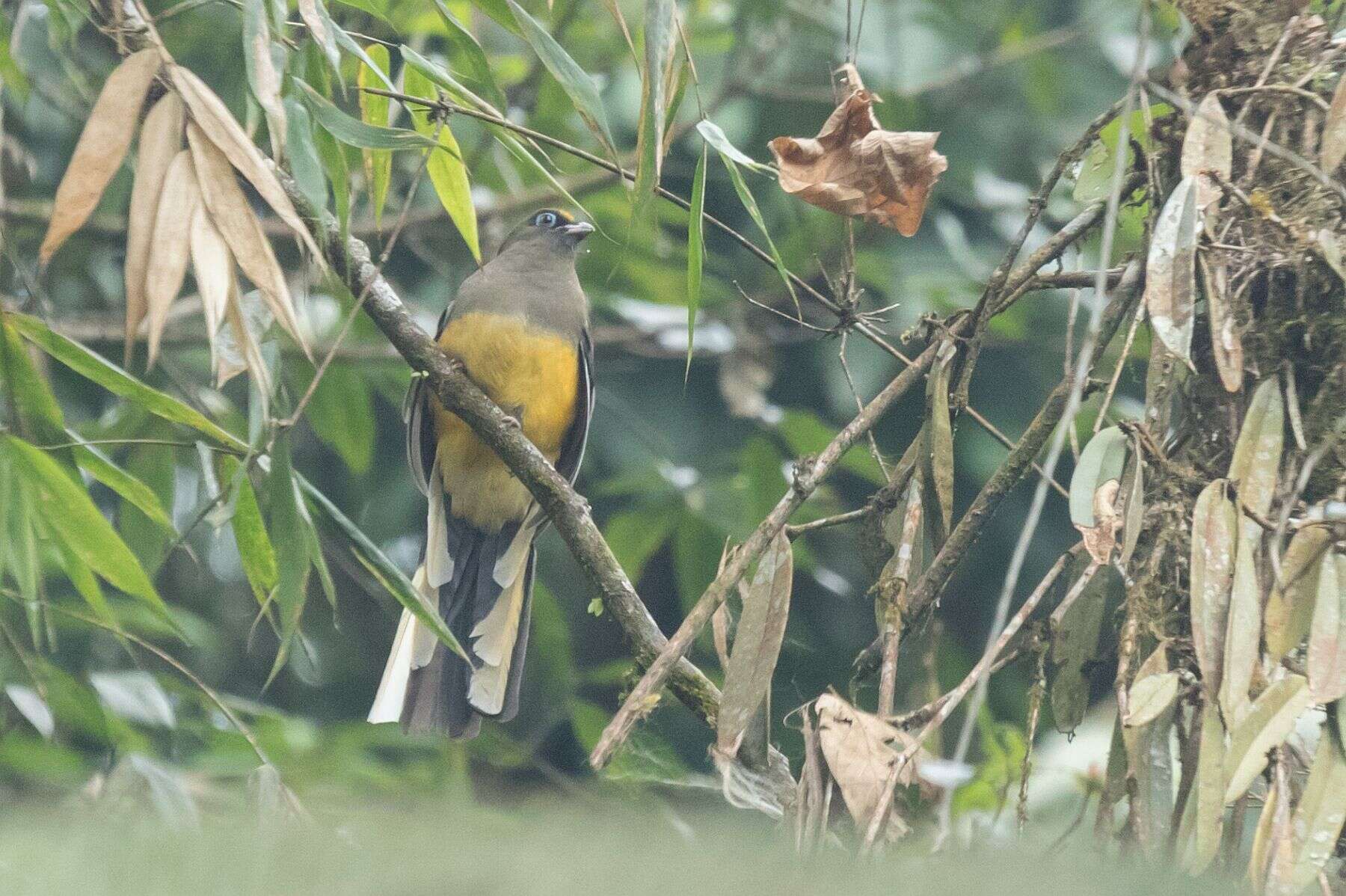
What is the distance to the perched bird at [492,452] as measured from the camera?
4047 mm

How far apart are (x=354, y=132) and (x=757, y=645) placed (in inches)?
34.5

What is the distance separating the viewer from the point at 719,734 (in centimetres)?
194

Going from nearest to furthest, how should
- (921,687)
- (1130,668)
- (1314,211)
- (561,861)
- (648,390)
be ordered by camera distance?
(561,861) → (1130,668) → (1314,211) → (921,687) → (648,390)

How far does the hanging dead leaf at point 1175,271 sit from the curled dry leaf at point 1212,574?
7.8 inches

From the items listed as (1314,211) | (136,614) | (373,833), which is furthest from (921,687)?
(136,614)

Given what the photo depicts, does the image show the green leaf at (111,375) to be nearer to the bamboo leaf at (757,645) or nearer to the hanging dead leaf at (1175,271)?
the bamboo leaf at (757,645)

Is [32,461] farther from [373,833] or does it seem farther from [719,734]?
[719,734]

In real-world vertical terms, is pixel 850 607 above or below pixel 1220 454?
above

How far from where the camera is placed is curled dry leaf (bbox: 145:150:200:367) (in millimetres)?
1846

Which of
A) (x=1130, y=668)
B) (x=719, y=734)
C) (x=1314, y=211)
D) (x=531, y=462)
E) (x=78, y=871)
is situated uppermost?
(x=1314, y=211)

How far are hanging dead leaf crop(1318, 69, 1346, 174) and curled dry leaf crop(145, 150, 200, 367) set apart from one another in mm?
1442

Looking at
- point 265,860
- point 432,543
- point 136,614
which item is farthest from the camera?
point 136,614

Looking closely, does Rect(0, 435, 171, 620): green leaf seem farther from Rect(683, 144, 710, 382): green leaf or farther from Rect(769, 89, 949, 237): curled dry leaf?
Rect(769, 89, 949, 237): curled dry leaf

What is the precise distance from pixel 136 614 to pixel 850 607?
8.62 feet
